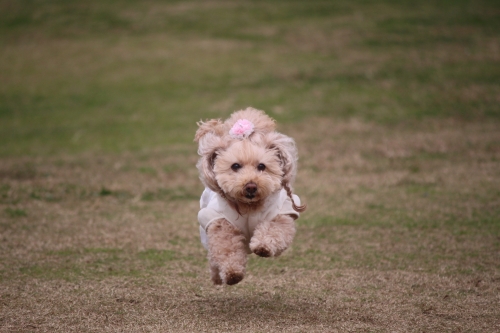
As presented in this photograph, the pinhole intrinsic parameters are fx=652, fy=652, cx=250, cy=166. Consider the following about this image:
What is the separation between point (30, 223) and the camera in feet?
24.7

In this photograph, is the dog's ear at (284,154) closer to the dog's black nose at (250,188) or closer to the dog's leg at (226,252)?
the dog's black nose at (250,188)

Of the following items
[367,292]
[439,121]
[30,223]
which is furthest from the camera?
[439,121]

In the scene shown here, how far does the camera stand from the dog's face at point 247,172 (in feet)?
14.0

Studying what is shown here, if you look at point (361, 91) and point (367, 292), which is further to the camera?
point (361, 91)

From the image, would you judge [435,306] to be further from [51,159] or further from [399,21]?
[399,21]

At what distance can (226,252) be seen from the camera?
174 inches

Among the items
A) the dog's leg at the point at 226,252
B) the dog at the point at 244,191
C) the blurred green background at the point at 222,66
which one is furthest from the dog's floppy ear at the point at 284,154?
the blurred green background at the point at 222,66

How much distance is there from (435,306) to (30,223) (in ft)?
15.7

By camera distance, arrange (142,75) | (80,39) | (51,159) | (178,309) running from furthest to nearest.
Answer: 1. (80,39)
2. (142,75)
3. (51,159)
4. (178,309)

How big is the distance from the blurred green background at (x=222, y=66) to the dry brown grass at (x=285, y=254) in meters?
2.23

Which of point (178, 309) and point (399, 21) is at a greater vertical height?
point (399, 21)

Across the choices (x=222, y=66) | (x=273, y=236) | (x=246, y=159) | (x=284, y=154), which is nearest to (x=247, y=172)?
(x=246, y=159)

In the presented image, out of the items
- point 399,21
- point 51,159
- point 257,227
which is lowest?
point 51,159

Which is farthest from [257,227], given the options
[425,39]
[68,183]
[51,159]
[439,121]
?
[425,39]
